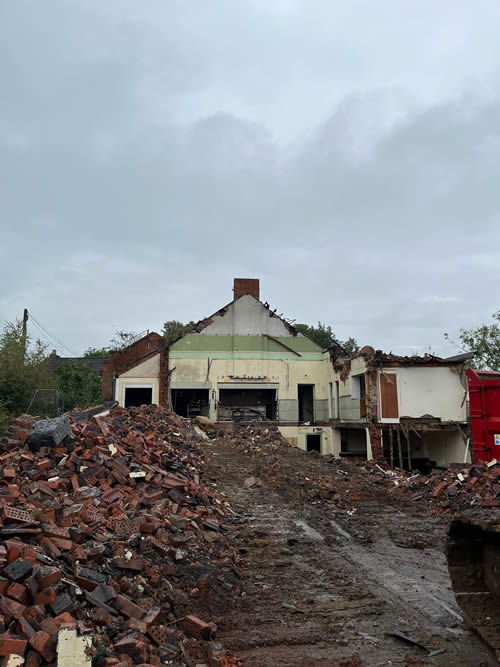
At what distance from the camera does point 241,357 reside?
2961 centimetres

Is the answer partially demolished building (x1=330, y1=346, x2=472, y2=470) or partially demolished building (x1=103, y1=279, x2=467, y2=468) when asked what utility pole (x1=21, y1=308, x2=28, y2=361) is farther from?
partially demolished building (x1=330, y1=346, x2=472, y2=470)

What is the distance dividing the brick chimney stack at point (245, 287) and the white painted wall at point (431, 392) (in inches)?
535

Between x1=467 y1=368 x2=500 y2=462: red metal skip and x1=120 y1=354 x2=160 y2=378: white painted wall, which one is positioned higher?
x1=120 y1=354 x2=160 y2=378: white painted wall

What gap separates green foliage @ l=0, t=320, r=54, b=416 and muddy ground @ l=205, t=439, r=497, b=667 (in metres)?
11.4

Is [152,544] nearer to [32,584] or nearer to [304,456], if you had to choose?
[32,584]

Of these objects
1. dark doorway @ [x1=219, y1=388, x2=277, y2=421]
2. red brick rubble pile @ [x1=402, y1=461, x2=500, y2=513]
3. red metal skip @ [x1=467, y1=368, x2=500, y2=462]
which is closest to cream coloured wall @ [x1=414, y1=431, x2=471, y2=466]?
red metal skip @ [x1=467, y1=368, x2=500, y2=462]

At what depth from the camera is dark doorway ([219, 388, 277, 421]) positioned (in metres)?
29.3

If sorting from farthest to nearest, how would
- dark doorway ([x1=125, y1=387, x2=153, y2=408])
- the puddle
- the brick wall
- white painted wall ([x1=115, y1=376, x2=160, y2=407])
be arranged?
dark doorway ([x1=125, y1=387, x2=153, y2=408]) < the brick wall < white painted wall ([x1=115, y1=376, x2=160, y2=407]) < the puddle

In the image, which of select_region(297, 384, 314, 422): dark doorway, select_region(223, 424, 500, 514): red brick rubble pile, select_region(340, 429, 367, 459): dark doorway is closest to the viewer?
select_region(223, 424, 500, 514): red brick rubble pile

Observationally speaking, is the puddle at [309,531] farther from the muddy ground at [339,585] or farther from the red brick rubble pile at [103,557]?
the red brick rubble pile at [103,557]

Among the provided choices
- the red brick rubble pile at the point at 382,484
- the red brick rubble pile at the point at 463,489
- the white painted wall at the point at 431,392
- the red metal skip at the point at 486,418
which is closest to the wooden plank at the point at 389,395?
the white painted wall at the point at 431,392

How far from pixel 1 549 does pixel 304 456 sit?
630 inches

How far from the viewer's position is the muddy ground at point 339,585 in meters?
4.64

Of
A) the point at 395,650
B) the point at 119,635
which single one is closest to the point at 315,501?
the point at 395,650
